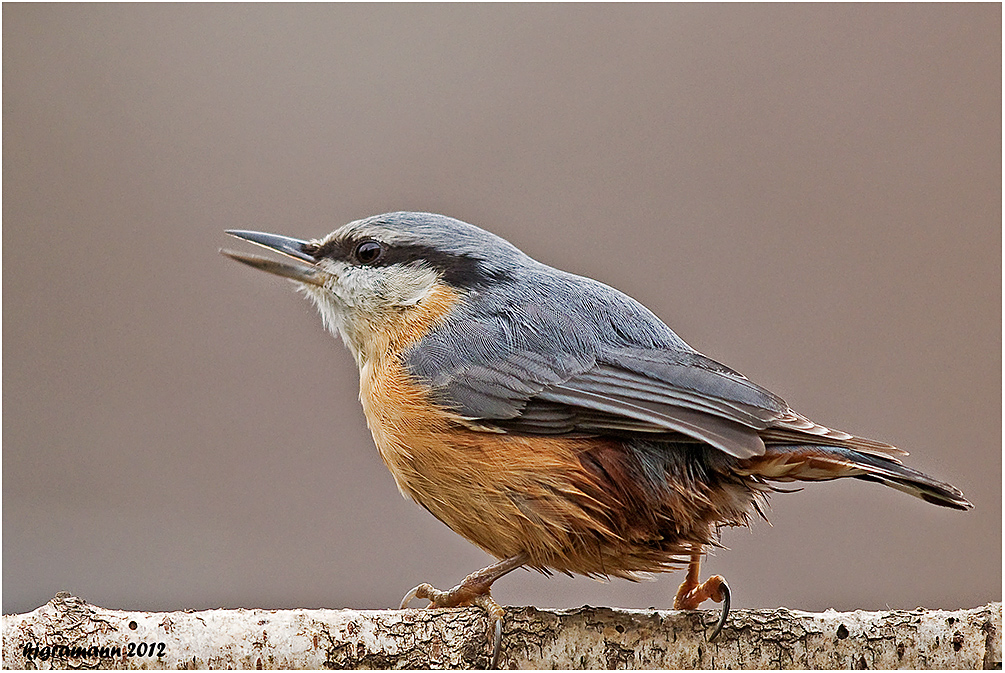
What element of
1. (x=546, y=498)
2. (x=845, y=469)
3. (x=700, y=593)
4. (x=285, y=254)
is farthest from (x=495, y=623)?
(x=285, y=254)

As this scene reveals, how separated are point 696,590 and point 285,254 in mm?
1336

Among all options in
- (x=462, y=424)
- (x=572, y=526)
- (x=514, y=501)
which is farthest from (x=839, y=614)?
(x=462, y=424)

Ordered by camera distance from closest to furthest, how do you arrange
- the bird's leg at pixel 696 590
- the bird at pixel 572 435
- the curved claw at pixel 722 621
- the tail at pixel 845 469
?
the tail at pixel 845 469 < the bird at pixel 572 435 < the curved claw at pixel 722 621 < the bird's leg at pixel 696 590

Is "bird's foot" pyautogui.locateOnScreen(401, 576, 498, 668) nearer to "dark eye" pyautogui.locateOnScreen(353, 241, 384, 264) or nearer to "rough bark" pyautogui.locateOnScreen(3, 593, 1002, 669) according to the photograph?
"rough bark" pyautogui.locateOnScreen(3, 593, 1002, 669)

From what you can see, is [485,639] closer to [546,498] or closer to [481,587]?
[481,587]

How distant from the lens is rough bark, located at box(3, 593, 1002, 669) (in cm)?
189

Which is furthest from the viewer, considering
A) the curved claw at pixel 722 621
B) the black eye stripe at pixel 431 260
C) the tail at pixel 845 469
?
the black eye stripe at pixel 431 260

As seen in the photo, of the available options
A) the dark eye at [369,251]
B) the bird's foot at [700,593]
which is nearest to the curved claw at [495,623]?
the bird's foot at [700,593]

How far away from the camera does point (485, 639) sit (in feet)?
6.52

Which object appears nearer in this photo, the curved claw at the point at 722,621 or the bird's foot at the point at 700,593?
the curved claw at the point at 722,621

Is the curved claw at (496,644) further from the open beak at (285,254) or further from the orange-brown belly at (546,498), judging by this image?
the open beak at (285,254)

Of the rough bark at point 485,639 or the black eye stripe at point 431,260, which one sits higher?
the black eye stripe at point 431,260

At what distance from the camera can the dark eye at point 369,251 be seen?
94.2 inches

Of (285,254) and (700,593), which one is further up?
(285,254)
